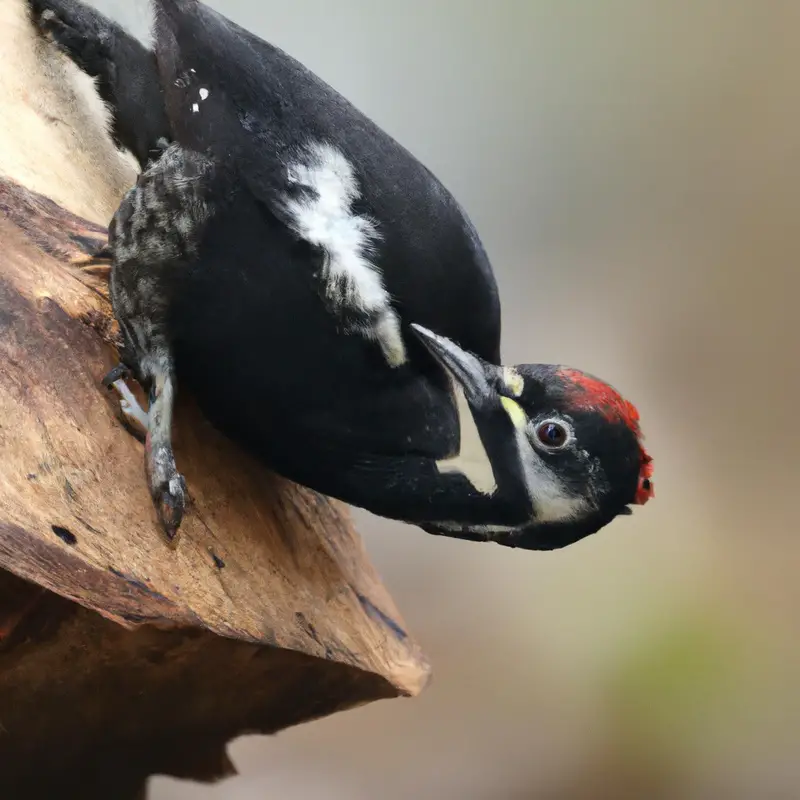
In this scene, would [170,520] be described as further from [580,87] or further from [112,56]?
[580,87]

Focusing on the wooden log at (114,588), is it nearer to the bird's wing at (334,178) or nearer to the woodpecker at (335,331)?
the woodpecker at (335,331)

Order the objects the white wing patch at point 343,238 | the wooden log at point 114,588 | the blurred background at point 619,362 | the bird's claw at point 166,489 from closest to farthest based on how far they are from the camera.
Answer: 1. the wooden log at point 114,588
2. the bird's claw at point 166,489
3. the white wing patch at point 343,238
4. the blurred background at point 619,362

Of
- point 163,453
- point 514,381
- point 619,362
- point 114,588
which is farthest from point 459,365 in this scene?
point 619,362

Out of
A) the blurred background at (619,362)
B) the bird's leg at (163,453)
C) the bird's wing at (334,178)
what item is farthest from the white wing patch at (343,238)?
the blurred background at (619,362)

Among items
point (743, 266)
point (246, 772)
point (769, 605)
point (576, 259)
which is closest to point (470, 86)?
point (576, 259)

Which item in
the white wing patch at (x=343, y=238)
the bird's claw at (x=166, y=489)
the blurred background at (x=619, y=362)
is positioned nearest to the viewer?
the bird's claw at (x=166, y=489)

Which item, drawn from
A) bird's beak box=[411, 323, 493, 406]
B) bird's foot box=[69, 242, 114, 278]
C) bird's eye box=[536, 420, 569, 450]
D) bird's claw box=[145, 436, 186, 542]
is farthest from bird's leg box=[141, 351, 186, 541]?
bird's eye box=[536, 420, 569, 450]

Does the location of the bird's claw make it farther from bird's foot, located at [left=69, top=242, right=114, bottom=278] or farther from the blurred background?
the blurred background
